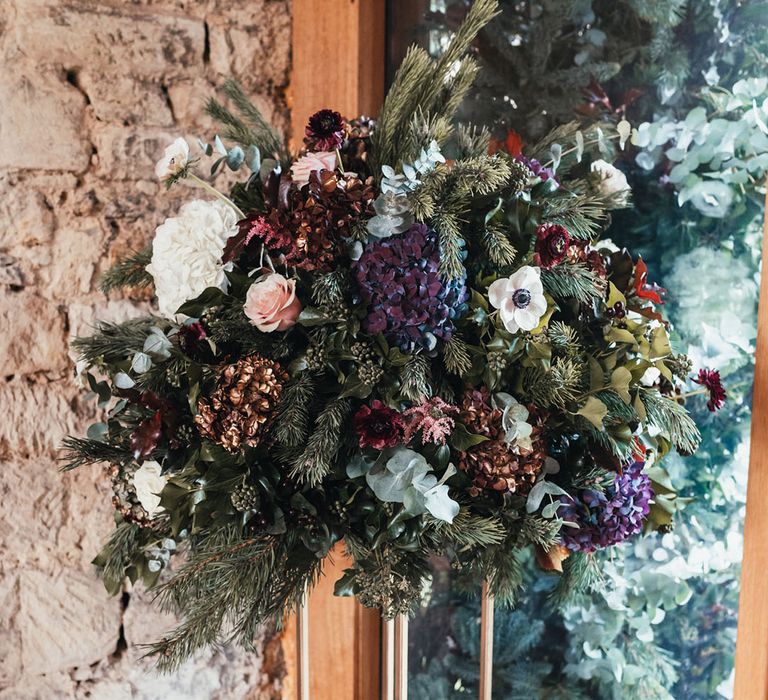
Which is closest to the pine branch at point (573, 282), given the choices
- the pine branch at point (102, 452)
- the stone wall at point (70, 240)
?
the pine branch at point (102, 452)

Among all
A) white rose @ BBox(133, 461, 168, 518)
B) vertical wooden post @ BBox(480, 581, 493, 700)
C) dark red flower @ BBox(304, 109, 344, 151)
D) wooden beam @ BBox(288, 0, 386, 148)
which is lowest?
vertical wooden post @ BBox(480, 581, 493, 700)

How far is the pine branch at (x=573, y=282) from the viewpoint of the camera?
2.62 feet

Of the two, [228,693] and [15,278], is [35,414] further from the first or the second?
[228,693]

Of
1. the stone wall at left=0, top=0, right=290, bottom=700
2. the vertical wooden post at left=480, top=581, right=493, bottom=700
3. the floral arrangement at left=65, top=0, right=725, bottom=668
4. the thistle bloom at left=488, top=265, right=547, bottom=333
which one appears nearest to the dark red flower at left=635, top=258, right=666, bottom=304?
the floral arrangement at left=65, top=0, right=725, bottom=668

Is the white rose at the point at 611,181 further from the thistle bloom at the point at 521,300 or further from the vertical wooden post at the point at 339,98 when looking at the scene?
the vertical wooden post at the point at 339,98

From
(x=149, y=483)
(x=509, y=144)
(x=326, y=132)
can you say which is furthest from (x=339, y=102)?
(x=149, y=483)

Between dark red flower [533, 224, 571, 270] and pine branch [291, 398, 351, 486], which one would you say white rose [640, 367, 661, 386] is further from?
pine branch [291, 398, 351, 486]

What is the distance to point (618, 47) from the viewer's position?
1.10 metres

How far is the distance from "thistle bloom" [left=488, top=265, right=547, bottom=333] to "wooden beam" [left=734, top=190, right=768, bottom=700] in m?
0.35

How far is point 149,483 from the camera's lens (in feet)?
2.80

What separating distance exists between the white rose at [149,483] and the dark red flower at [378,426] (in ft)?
0.87

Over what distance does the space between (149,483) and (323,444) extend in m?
0.25

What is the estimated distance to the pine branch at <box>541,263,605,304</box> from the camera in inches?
31.4

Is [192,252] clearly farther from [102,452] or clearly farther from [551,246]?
[551,246]
